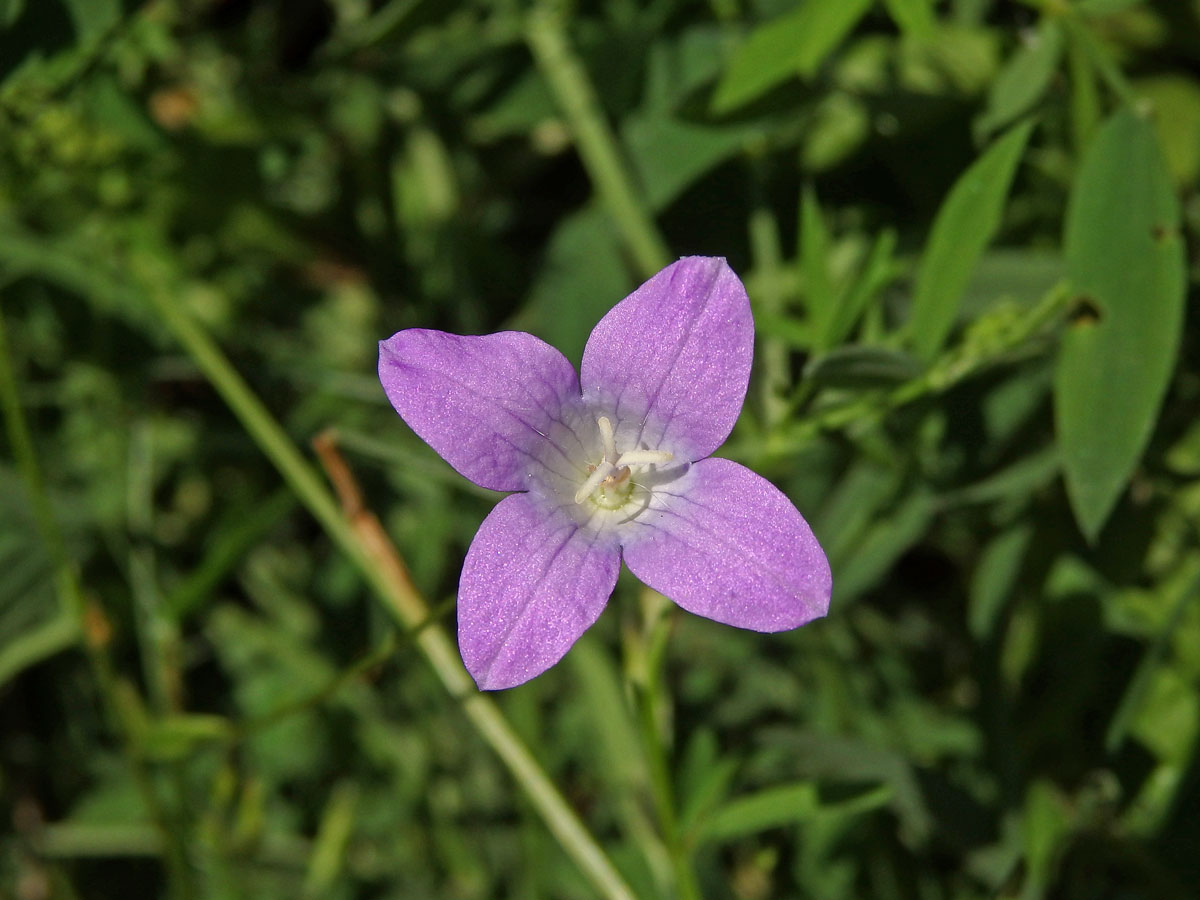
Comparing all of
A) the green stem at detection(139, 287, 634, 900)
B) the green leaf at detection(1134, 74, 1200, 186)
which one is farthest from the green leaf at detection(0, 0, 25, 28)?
the green leaf at detection(1134, 74, 1200, 186)

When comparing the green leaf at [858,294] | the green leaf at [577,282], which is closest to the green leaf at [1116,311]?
the green leaf at [858,294]

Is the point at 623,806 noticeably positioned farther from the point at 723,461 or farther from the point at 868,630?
the point at 723,461

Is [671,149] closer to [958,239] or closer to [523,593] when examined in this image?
[958,239]

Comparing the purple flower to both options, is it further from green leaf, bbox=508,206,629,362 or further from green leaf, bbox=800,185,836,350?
green leaf, bbox=508,206,629,362

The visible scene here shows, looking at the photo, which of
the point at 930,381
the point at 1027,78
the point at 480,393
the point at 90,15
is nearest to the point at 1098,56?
the point at 1027,78

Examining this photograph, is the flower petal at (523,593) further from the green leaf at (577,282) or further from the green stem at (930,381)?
the green leaf at (577,282)

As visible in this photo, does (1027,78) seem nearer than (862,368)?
No
